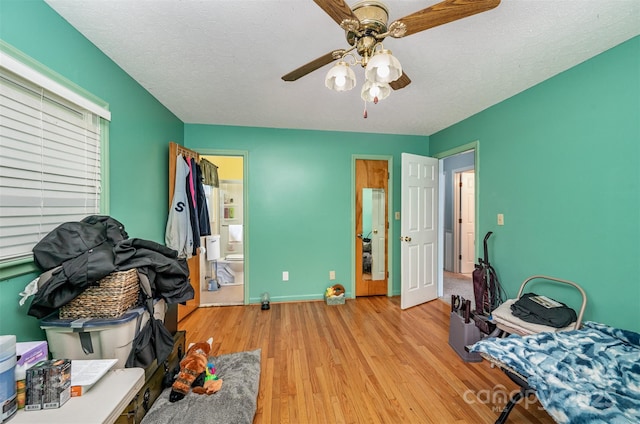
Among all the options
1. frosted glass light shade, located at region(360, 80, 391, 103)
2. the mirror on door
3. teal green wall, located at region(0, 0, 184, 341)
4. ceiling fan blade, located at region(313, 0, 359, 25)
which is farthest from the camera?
the mirror on door

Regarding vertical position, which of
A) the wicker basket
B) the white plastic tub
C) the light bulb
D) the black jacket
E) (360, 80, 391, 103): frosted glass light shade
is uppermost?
(360, 80, 391, 103): frosted glass light shade

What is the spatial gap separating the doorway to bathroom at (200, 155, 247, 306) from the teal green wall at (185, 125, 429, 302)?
621 mm

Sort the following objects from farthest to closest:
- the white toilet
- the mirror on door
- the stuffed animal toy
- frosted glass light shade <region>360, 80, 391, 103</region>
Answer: the white toilet, the mirror on door, the stuffed animal toy, frosted glass light shade <region>360, 80, 391, 103</region>

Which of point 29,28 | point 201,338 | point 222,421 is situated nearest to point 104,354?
point 222,421

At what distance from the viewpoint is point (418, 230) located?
10.6ft

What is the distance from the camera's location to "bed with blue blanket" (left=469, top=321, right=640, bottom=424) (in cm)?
106

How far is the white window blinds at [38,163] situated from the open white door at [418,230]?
3.02m

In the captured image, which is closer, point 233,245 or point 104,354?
point 104,354

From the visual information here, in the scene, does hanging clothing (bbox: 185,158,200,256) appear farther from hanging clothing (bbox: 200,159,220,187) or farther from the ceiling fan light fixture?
the ceiling fan light fixture

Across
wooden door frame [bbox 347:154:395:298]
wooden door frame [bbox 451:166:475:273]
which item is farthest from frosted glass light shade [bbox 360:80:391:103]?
wooden door frame [bbox 451:166:475:273]

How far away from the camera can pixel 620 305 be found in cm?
160

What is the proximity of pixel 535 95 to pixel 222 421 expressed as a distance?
3.41 meters

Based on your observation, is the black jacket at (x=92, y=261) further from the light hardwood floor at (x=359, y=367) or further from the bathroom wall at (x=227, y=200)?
the bathroom wall at (x=227, y=200)

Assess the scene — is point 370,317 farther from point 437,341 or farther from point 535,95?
point 535,95
